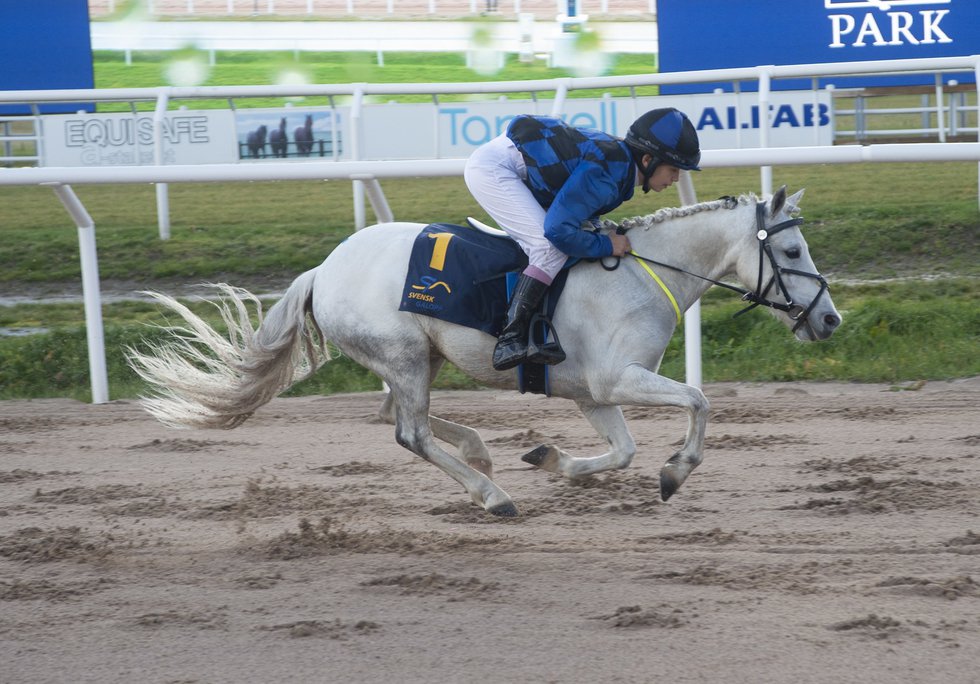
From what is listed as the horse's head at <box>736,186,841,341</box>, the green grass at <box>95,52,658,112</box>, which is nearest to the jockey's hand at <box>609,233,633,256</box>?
the horse's head at <box>736,186,841,341</box>

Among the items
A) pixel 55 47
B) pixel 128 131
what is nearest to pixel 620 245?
pixel 128 131

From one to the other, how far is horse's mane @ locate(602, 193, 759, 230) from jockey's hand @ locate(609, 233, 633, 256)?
96mm

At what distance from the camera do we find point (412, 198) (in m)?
13.0

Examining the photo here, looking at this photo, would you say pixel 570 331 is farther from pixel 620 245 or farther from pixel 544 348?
pixel 620 245

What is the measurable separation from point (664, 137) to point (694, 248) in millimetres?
450

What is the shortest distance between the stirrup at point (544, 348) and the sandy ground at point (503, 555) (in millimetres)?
672

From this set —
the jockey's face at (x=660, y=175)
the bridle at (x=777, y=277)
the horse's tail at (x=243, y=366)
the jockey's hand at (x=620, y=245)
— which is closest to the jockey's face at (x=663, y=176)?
the jockey's face at (x=660, y=175)

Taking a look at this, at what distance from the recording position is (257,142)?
41.7 ft

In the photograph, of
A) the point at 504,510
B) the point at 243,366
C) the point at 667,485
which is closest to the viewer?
the point at 667,485

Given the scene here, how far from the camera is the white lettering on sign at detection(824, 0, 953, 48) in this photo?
1513cm

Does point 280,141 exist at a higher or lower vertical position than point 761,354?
higher

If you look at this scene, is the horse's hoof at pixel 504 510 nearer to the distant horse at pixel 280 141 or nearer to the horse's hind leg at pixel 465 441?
the horse's hind leg at pixel 465 441

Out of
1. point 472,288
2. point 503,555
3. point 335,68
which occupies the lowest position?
point 503,555

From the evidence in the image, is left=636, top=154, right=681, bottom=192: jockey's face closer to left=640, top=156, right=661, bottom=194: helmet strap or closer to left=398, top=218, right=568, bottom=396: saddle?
left=640, top=156, right=661, bottom=194: helmet strap
